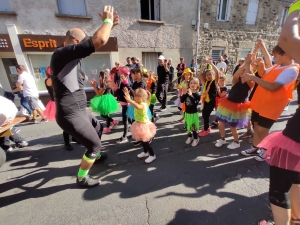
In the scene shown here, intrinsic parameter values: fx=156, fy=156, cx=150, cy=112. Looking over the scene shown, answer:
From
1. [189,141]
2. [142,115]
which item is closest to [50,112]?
[142,115]

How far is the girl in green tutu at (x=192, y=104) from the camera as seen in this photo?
10.6ft

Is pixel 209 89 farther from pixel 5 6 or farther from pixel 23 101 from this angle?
pixel 5 6

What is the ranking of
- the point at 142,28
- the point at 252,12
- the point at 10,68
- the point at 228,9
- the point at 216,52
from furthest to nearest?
1. the point at 216,52
2. the point at 252,12
3. the point at 228,9
4. the point at 142,28
5. the point at 10,68

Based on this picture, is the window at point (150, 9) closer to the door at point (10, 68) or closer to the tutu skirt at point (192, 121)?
the door at point (10, 68)

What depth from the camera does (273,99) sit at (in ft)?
7.52

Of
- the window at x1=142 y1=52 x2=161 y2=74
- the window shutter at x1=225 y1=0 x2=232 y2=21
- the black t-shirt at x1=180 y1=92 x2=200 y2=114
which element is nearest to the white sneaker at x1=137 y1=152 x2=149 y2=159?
the black t-shirt at x1=180 y1=92 x2=200 y2=114

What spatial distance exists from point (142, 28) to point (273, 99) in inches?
310

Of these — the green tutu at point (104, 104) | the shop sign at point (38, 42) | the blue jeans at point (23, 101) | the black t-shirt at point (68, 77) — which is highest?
the shop sign at point (38, 42)

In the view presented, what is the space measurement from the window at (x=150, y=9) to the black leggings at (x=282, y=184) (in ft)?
31.3

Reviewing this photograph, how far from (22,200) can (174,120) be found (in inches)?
156

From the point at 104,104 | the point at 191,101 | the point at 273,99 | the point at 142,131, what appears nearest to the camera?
the point at 273,99

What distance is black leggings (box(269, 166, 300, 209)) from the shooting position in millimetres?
1326

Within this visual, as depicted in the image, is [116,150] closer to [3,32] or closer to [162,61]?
[162,61]

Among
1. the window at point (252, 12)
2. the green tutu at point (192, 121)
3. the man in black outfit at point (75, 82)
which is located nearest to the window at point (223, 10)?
the window at point (252, 12)
